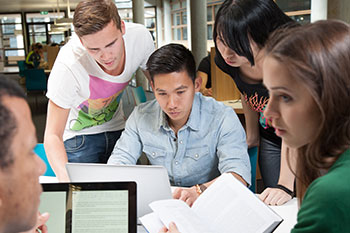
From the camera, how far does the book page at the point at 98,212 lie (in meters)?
1.12

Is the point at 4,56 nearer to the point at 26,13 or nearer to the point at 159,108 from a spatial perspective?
the point at 26,13

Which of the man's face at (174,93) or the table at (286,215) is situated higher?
the man's face at (174,93)

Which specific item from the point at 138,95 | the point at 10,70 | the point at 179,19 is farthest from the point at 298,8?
the point at 10,70

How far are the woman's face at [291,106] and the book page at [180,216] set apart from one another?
1.44 ft

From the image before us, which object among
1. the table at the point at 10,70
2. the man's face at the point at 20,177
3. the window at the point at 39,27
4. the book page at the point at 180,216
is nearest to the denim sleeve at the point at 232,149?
the book page at the point at 180,216

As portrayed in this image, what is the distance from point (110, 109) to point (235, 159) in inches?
27.6

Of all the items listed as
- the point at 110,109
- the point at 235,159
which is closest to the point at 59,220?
the point at 235,159

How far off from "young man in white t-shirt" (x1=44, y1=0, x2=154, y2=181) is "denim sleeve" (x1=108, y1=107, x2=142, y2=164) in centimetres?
18

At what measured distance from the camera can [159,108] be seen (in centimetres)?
196

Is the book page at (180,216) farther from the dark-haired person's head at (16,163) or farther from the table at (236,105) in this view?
the table at (236,105)

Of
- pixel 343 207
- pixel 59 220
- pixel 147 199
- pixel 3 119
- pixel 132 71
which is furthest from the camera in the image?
pixel 132 71

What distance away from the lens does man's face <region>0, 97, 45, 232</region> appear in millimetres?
564

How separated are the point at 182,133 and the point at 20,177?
130 cm

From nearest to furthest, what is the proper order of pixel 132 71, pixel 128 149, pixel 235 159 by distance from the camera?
pixel 235 159, pixel 128 149, pixel 132 71
